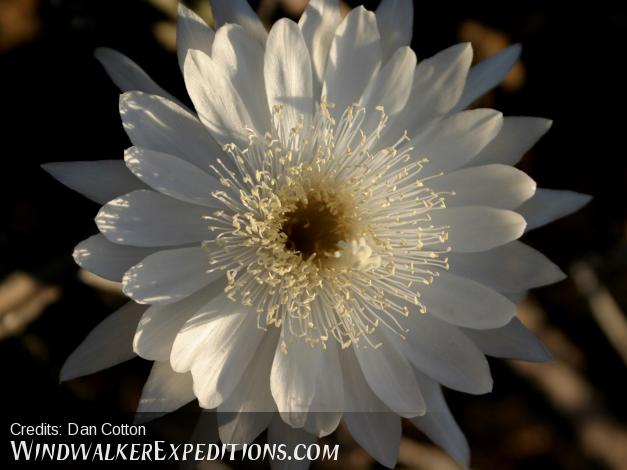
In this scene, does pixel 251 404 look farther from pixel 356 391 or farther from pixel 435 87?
pixel 435 87

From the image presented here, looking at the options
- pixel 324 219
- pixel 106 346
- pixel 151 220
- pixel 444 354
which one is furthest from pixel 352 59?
pixel 106 346

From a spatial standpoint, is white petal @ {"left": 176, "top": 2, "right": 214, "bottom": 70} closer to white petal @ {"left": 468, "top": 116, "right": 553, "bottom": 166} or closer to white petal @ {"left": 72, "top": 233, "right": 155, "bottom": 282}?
white petal @ {"left": 72, "top": 233, "right": 155, "bottom": 282}

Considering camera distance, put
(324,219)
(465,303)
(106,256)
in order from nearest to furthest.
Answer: (106,256)
(465,303)
(324,219)

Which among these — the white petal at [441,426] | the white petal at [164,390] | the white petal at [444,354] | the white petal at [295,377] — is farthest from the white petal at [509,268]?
the white petal at [164,390]

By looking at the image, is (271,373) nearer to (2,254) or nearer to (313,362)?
(313,362)

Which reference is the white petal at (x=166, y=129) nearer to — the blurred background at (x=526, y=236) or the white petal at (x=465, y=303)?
the blurred background at (x=526, y=236)
